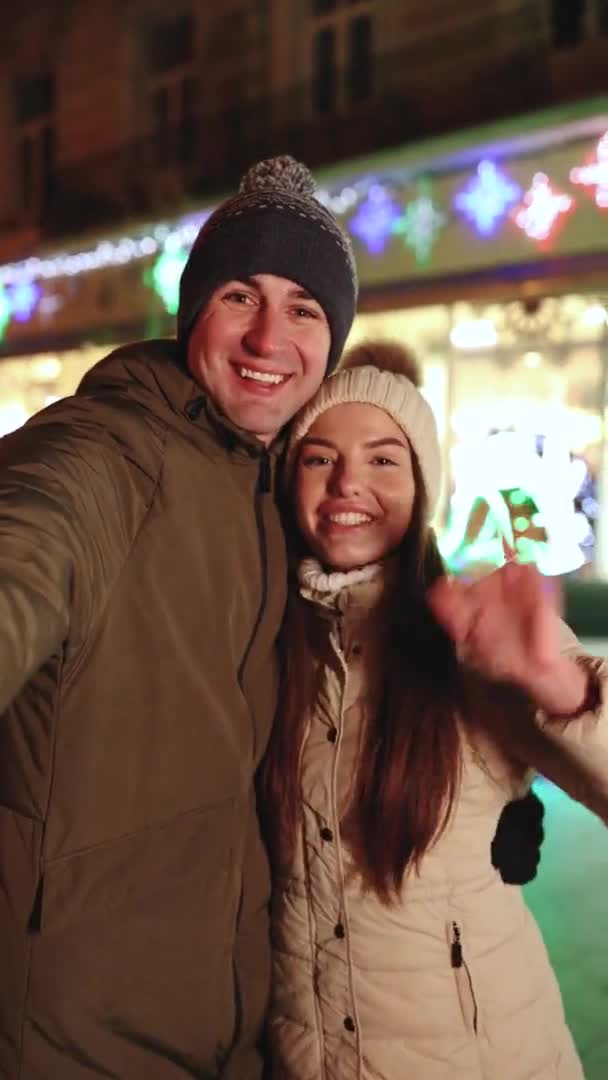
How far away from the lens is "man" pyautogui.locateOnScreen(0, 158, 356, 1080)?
114 centimetres

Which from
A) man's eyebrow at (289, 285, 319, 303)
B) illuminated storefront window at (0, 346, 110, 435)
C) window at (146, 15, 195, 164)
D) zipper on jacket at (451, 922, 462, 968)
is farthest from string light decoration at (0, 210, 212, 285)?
zipper on jacket at (451, 922, 462, 968)

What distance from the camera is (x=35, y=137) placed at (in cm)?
1023

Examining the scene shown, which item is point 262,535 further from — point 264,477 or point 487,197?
point 487,197

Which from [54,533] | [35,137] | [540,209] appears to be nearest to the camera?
[54,533]

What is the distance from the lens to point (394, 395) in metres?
1.68

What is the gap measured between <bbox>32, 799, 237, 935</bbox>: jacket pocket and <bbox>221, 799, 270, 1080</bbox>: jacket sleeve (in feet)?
0.23

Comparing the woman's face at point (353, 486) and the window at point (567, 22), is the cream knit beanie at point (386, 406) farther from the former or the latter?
the window at point (567, 22)

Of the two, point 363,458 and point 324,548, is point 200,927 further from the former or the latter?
point 363,458

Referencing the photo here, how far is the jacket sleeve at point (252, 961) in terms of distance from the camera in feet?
4.66

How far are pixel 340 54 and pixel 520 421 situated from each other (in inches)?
145

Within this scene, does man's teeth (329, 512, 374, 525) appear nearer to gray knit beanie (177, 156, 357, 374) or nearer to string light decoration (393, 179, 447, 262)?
gray knit beanie (177, 156, 357, 374)

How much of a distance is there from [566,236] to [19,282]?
6136 millimetres

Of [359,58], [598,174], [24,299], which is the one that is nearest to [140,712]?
[598,174]

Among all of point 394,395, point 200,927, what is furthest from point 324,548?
point 200,927
